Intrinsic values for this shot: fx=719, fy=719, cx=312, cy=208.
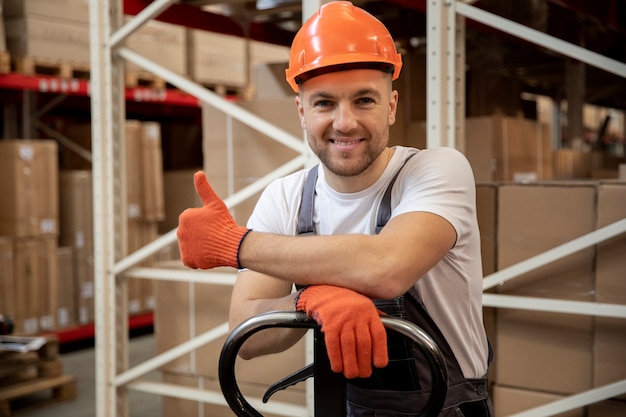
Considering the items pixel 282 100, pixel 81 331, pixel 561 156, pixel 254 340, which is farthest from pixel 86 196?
pixel 254 340

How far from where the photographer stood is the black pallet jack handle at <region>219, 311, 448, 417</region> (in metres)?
1.43

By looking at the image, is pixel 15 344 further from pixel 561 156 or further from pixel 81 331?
pixel 561 156

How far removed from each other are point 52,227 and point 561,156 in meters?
4.61

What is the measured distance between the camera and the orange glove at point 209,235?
1711 millimetres

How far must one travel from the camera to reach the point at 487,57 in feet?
19.5

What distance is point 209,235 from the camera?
1711 mm

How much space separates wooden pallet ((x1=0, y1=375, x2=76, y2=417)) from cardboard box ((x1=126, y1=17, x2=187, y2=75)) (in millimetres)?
3221

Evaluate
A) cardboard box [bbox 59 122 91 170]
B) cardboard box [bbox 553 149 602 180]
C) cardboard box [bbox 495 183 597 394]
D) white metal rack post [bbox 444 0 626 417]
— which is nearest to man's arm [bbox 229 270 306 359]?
white metal rack post [bbox 444 0 626 417]

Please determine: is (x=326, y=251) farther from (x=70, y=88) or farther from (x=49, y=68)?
(x=49, y=68)

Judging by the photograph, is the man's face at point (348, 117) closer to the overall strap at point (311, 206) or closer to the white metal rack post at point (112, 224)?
the overall strap at point (311, 206)

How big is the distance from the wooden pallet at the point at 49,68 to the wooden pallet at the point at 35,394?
9.43 feet

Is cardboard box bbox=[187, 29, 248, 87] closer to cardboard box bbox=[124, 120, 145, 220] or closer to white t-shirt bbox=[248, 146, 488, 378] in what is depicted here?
cardboard box bbox=[124, 120, 145, 220]

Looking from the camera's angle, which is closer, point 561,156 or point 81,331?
point 561,156

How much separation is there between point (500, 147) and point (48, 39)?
14.7 ft
